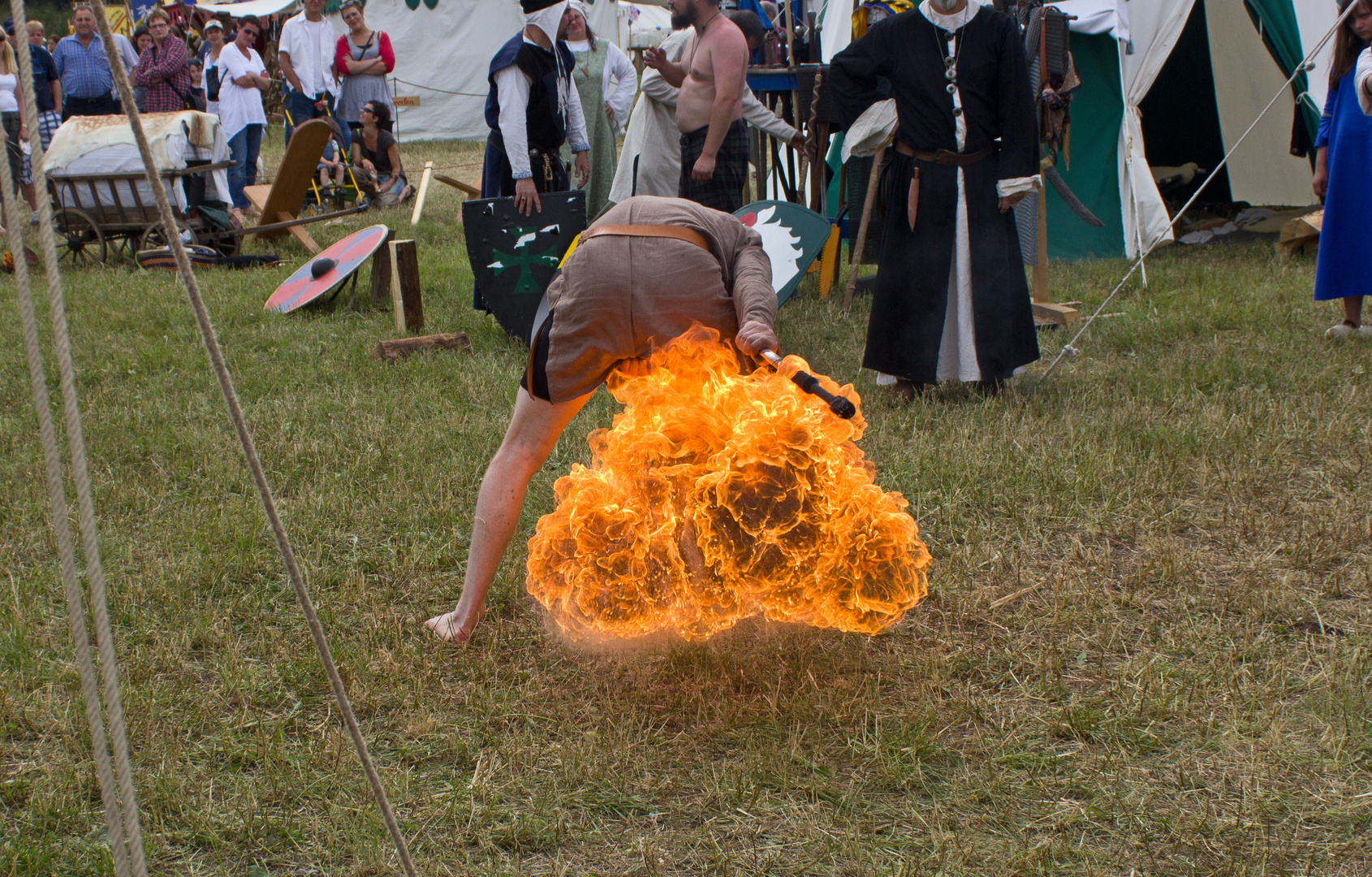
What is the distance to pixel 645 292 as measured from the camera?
2748 millimetres

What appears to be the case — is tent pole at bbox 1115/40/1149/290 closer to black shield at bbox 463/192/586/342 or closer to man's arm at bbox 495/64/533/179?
black shield at bbox 463/192/586/342

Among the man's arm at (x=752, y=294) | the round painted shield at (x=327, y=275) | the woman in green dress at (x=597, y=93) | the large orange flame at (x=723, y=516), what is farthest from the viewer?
the woman in green dress at (x=597, y=93)

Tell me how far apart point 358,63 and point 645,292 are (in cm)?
1140

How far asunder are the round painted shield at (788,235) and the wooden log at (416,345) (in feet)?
6.48

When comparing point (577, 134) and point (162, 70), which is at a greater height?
point (162, 70)

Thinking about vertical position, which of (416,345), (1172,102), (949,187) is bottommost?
(416,345)

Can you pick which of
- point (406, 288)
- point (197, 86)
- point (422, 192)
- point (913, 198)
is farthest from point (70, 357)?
point (197, 86)

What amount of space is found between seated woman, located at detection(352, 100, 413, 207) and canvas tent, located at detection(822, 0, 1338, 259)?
592 centimetres

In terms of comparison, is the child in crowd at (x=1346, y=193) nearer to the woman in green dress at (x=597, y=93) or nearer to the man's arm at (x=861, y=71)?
the man's arm at (x=861, y=71)

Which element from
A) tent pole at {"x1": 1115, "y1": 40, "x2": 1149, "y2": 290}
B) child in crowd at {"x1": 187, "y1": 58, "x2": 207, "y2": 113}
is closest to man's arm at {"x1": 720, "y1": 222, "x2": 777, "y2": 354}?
tent pole at {"x1": 1115, "y1": 40, "x2": 1149, "y2": 290}

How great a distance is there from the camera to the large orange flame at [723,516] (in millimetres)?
2744

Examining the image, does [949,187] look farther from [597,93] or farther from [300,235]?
[300,235]

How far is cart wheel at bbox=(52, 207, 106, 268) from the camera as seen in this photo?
9.50 metres

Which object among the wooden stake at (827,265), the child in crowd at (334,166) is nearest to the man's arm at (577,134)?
the wooden stake at (827,265)
